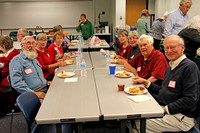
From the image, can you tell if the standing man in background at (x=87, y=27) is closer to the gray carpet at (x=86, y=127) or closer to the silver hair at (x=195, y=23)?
the silver hair at (x=195, y=23)

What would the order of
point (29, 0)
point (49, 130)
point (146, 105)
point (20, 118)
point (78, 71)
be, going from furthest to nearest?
point (29, 0)
point (20, 118)
point (78, 71)
point (49, 130)
point (146, 105)

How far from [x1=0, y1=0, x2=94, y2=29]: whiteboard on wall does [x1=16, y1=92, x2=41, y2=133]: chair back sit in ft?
30.2

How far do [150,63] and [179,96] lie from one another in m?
0.79

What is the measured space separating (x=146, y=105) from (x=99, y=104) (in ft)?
1.35

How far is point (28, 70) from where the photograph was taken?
2.79m

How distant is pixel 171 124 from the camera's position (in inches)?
76.2

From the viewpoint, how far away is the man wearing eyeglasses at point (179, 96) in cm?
188

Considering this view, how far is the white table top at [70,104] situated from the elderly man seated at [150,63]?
2.50ft

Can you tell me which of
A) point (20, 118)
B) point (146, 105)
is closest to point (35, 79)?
point (20, 118)

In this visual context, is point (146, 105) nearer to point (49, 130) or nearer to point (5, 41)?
point (49, 130)

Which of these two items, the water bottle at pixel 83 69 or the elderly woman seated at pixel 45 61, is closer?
the water bottle at pixel 83 69

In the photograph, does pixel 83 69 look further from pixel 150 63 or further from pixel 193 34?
pixel 193 34

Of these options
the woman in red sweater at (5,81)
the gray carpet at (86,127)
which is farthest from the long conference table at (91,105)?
the woman in red sweater at (5,81)

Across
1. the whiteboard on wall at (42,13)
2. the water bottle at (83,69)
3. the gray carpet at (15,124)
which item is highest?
the whiteboard on wall at (42,13)
